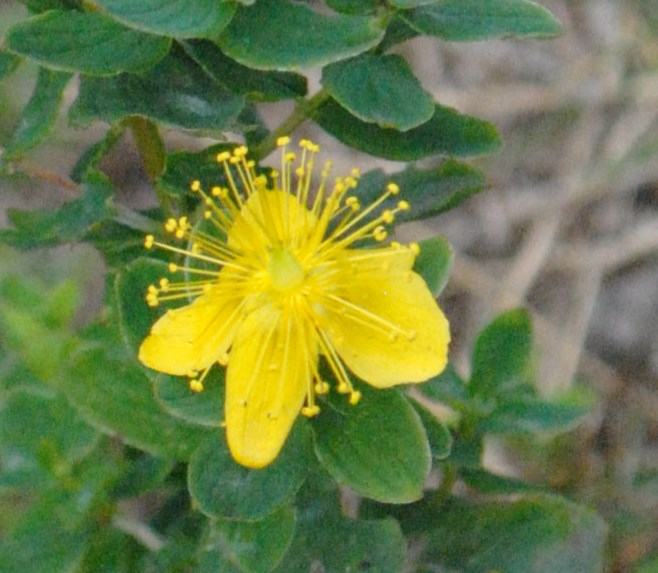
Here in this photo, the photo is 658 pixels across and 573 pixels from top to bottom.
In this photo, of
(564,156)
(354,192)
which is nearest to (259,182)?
(354,192)

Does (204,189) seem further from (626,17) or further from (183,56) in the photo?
(626,17)

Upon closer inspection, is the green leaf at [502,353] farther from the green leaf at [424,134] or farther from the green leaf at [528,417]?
the green leaf at [424,134]

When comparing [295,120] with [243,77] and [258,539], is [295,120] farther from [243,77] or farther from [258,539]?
[258,539]

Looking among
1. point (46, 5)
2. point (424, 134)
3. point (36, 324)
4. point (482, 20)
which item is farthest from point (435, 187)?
point (36, 324)

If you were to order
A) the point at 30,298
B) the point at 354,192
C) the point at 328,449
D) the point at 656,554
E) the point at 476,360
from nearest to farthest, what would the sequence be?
the point at 328,449, the point at 354,192, the point at 476,360, the point at 30,298, the point at 656,554

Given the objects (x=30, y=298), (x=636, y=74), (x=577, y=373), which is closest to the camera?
(x=30, y=298)

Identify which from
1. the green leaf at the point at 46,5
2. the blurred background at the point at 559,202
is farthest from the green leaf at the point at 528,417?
the blurred background at the point at 559,202
